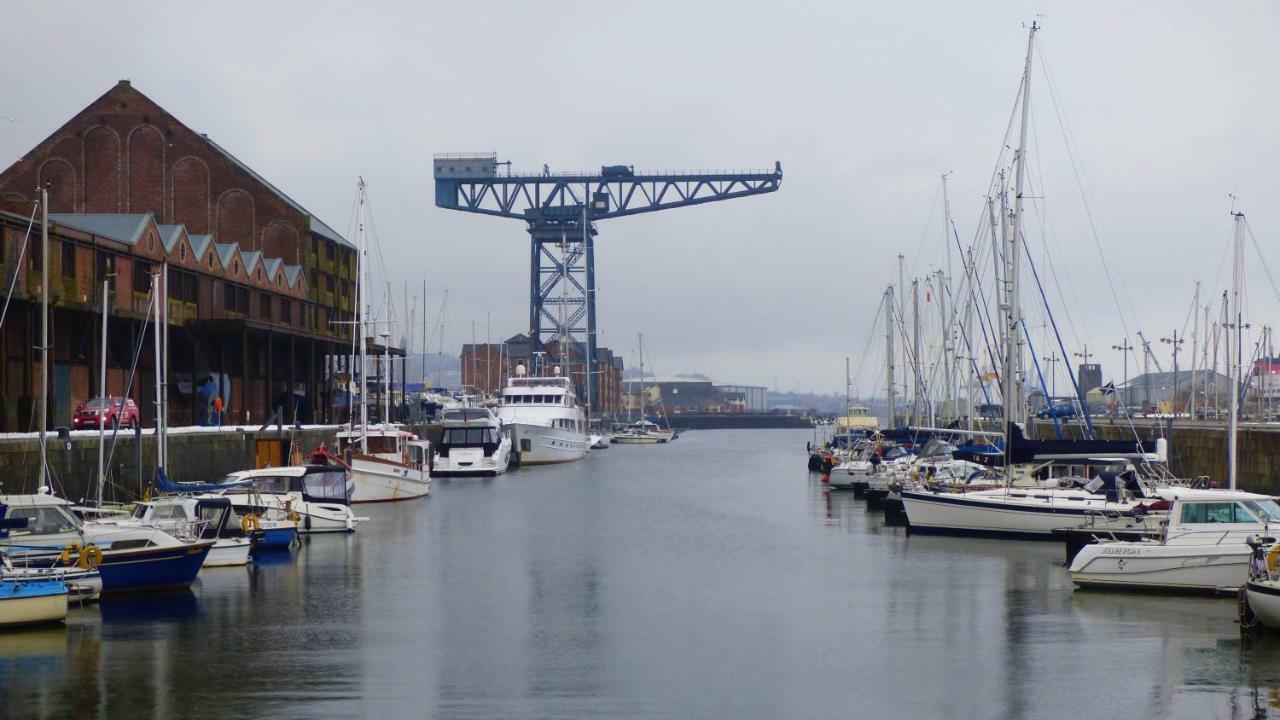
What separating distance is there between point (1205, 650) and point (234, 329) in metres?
46.7

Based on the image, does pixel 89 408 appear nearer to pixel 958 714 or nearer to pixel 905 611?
pixel 905 611

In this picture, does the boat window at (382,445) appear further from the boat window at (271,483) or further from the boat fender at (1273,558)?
the boat fender at (1273,558)

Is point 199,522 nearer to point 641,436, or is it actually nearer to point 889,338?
point 889,338

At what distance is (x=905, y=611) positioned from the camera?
2538 cm

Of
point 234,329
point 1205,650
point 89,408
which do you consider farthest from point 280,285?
point 1205,650

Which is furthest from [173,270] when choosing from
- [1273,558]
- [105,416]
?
[1273,558]

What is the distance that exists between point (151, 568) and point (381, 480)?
2598 cm

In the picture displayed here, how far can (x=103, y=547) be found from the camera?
25531mm

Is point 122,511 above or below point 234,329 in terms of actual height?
below

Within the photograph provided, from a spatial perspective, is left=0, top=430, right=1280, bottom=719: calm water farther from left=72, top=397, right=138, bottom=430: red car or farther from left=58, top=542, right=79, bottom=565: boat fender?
left=72, top=397, right=138, bottom=430: red car

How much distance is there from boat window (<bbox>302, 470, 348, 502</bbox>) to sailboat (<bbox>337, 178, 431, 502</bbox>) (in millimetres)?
6752

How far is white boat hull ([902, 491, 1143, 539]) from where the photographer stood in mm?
34750

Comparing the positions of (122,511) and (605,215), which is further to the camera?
(605,215)

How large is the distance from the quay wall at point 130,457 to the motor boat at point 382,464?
2862mm
